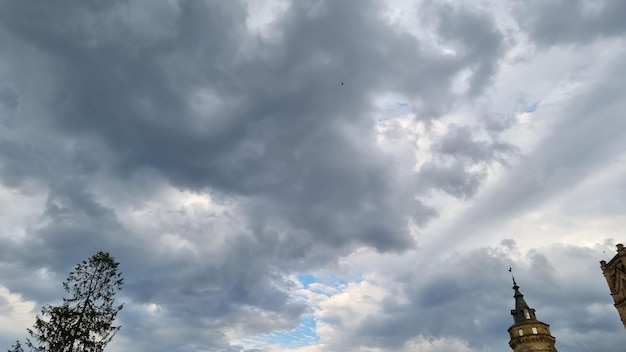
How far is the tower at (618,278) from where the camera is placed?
46156 millimetres

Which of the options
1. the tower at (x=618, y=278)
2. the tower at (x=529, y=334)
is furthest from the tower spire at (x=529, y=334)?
the tower at (x=618, y=278)

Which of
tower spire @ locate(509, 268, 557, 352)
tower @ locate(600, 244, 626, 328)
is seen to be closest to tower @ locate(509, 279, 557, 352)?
tower spire @ locate(509, 268, 557, 352)

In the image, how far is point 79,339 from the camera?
147ft

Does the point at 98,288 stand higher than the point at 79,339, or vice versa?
the point at 98,288

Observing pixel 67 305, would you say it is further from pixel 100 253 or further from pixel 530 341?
pixel 530 341

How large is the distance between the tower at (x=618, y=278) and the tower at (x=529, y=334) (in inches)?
1594

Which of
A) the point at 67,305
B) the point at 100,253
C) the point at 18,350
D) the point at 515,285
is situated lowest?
the point at 18,350

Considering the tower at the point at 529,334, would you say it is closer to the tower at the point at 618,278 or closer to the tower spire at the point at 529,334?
the tower spire at the point at 529,334

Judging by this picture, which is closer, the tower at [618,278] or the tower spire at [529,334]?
the tower at [618,278]

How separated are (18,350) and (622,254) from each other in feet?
201

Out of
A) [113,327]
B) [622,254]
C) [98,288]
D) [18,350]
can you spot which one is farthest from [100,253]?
[622,254]

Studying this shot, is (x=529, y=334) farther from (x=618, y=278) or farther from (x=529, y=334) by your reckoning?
(x=618, y=278)

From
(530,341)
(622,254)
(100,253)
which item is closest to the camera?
(622,254)

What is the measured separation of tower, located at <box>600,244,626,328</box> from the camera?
46.2 m
